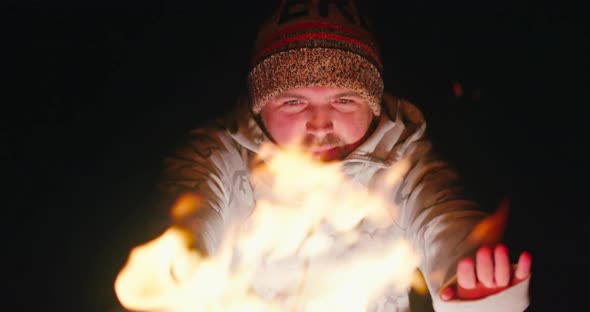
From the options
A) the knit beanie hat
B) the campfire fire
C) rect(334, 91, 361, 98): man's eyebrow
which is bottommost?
the campfire fire

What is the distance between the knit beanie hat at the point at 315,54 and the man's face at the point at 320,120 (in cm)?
3

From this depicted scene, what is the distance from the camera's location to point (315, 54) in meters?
1.72

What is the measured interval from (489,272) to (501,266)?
1.3 inches

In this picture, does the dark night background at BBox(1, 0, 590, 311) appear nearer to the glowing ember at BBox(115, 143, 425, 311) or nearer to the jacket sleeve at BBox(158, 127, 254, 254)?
the jacket sleeve at BBox(158, 127, 254, 254)

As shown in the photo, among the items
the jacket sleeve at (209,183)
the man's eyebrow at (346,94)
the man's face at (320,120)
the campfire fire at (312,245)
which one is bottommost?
the campfire fire at (312,245)

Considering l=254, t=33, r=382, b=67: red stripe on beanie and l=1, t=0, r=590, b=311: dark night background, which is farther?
l=1, t=0, r=590, b=311: dark night background

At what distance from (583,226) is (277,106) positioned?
4.46 ft

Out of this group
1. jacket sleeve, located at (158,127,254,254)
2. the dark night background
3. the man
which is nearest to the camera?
jacket sleeve, located at (158,127,254,254)

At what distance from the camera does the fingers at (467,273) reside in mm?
1279

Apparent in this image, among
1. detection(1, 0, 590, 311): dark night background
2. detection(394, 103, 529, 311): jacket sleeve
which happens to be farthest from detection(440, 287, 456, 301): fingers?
detection(1, 0, 590, 311): dark night background

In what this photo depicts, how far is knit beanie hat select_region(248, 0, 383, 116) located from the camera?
171cm

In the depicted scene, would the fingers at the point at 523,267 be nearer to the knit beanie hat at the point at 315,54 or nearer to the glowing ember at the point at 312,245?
the glowing ember at the point at 312,245

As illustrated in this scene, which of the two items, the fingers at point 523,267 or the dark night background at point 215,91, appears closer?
the fingers at point 523,267

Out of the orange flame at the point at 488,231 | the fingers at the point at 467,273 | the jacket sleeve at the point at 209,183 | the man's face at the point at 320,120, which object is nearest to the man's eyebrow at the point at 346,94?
the man's face at the point at 320,120
